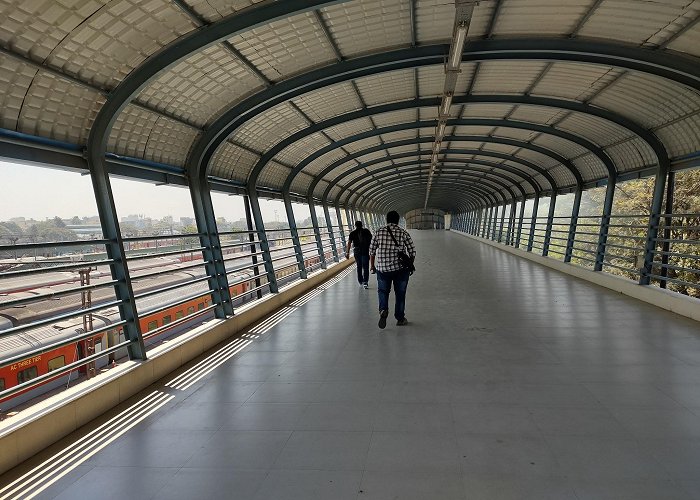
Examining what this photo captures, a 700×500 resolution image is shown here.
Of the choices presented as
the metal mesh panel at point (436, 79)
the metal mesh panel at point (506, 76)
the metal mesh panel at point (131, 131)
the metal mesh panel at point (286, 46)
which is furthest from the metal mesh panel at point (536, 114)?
the metal mesh panel at point (131, 131)

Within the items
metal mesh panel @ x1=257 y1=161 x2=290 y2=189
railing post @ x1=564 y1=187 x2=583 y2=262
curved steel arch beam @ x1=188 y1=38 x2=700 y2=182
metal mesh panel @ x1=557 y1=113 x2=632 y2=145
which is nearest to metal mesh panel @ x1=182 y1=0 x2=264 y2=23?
curved steel arch beam @ x1=188 y1=38 x2=700 y2=182

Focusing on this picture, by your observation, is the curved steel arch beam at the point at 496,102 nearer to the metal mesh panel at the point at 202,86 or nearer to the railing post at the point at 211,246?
the railing post at the point at 211,246

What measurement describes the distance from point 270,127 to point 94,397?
5.51 metres

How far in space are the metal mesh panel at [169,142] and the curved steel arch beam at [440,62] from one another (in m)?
0.17

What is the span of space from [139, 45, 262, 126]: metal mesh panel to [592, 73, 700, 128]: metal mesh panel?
226 inches

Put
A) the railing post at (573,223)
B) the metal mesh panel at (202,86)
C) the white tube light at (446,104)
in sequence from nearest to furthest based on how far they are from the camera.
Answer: the metal mesh panel at (202,86) < the white tube light at (446,104) < the railing post at (573,223)

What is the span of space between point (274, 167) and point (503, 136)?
6.62 metres

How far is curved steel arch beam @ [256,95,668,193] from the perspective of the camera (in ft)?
26.2

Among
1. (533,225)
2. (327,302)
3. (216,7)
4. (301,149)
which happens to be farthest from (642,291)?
(533,225)

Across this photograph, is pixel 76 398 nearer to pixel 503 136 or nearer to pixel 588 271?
pixel 588 271

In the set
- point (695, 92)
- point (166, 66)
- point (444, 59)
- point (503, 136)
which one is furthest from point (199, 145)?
point (503, 136)

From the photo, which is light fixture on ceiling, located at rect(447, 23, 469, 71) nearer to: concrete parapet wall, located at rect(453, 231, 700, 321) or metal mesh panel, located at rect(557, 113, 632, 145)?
metal mesh panel, located at rect(557, 113, 632, 145)

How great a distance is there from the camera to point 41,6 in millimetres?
3256

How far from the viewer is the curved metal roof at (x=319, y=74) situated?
3.89 metres
